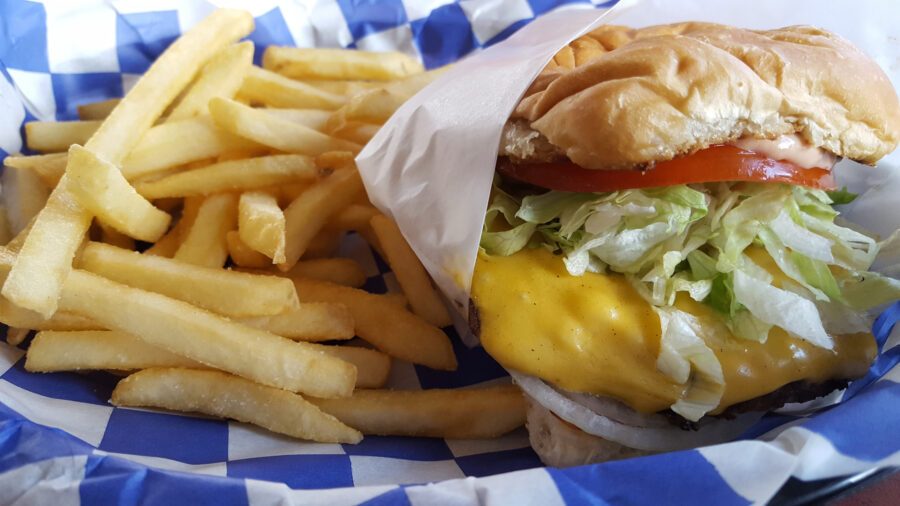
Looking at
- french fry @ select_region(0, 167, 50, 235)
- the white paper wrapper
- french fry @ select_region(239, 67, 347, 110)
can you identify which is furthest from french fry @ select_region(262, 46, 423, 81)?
french fry @ select_region(0, 167, 50, 235)

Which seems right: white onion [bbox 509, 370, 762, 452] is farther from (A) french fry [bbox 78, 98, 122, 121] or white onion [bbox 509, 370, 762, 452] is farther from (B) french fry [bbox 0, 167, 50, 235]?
(A) french fry [bbox 78, 98, 122, 121]

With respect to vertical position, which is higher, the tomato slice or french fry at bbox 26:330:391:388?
the tomato slice

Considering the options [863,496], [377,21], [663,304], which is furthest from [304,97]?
[863,496]

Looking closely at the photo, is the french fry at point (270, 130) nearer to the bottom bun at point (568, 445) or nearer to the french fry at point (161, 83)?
the french fry at point (161, 83)

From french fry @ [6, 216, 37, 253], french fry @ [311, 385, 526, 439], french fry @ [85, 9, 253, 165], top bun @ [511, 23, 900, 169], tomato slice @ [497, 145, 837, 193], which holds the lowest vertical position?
french fry @ [311, 385, 526, 439]

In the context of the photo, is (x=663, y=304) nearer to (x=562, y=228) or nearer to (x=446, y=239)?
(x=562, y=228)
